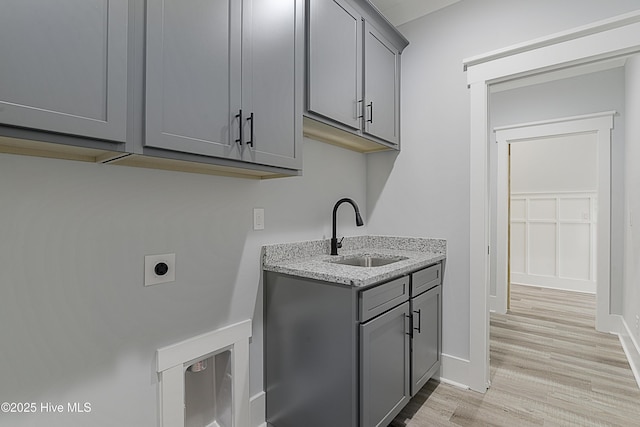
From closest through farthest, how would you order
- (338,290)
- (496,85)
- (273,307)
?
(338,290) < (273,307) < (496,85)

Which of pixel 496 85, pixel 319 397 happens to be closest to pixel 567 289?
pixel 496 85

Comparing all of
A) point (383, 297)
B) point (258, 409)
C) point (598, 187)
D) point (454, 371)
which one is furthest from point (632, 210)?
point (258, 409)

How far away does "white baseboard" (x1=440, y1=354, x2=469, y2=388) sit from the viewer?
2.21 metres

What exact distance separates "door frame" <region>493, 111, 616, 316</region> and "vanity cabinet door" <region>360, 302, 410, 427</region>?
2572 mm

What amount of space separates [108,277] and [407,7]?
2524 mm

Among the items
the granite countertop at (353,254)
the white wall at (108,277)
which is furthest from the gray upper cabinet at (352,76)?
the granite countertop at (353,254)

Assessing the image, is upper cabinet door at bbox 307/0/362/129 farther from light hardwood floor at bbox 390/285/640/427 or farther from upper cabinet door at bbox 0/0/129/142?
light hardwood floor at bbox 390/285/640/427

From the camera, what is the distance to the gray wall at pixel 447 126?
2.13 metres

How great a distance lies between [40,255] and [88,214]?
192 millimetres

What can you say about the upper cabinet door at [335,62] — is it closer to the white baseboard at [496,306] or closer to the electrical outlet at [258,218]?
the electrical outlet at [258,218]

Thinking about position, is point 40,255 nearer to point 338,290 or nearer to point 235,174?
point 235,174

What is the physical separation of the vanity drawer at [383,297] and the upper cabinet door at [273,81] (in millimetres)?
699

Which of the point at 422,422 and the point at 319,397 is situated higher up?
the point at 319,397

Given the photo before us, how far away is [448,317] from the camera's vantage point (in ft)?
7.55
